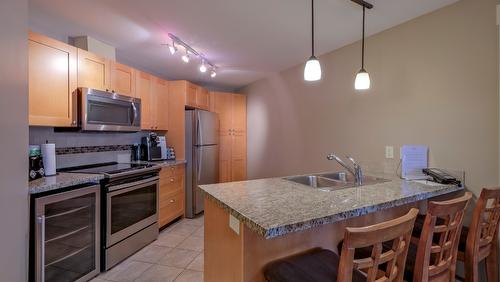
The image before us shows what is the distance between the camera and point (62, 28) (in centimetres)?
247

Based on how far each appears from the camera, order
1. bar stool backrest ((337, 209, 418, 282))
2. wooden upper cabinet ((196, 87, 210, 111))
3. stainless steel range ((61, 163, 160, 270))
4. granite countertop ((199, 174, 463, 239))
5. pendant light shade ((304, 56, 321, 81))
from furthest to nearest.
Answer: wooden upper cabinet ((196, 87, 210, 111)), stainless steel range ((61, 163, 160, 270)), pendant light shade ((304, 56, 321, 81)), granite countertop ((199, 174, 463, 239)), bar stool backrest ((337, 209, 418, 282))

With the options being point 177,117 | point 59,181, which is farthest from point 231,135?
point 59,181

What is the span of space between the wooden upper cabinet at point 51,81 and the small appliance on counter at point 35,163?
0.79 ft

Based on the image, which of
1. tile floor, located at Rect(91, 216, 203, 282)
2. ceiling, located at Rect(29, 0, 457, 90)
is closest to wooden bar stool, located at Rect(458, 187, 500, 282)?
ceiling, located at Rect(29, 0, 457, 90)

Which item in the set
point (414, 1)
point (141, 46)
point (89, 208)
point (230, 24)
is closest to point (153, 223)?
point (89, 208)

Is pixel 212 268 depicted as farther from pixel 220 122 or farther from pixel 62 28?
pixel 220 122

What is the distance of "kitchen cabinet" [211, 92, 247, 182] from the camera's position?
16.3ft

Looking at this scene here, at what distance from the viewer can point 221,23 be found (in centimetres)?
239

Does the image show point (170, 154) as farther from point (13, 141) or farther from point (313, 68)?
point (313, 68)

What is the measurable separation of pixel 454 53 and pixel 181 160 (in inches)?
133

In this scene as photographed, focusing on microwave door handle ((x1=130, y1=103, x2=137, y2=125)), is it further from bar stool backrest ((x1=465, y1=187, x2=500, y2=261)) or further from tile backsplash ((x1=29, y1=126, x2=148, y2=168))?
bar stool backrest ((x1=465, y1=187, x2=500, y2=261))

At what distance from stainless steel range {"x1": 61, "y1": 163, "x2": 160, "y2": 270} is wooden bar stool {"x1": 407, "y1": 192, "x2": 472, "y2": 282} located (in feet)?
7.97

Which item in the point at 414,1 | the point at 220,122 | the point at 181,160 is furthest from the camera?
the point at 220,122

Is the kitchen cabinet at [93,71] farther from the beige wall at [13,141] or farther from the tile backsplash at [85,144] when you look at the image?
the beige wall at [13,141]
